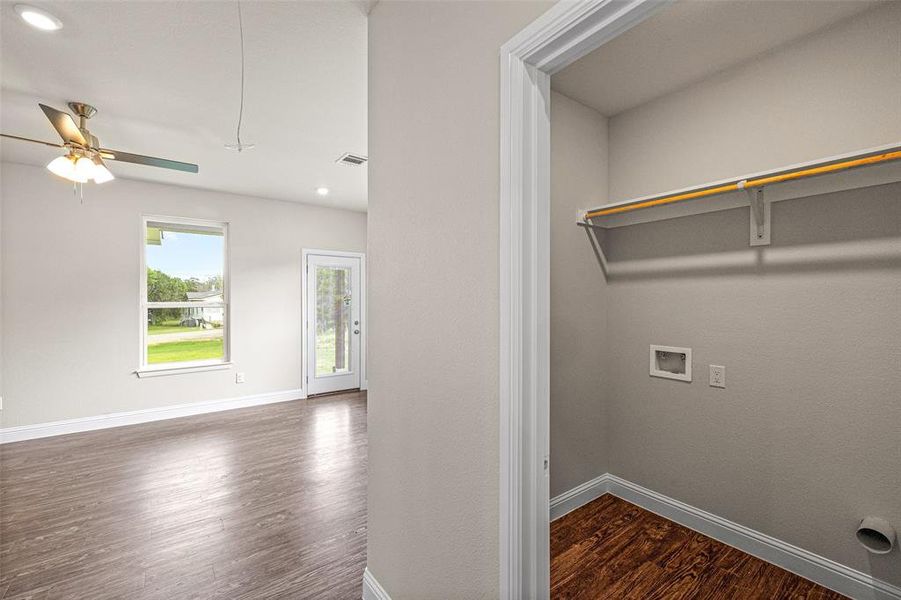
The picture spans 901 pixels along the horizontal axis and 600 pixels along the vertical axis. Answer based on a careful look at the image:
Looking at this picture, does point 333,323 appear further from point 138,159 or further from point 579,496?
point 579,496

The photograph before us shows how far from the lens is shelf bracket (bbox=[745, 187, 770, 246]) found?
2.01 metres

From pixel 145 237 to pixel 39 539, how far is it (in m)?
3.29

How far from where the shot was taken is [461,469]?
1.32 meters

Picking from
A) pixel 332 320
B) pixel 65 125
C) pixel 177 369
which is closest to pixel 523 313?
pixel 65 125

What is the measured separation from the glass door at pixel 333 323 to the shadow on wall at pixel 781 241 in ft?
14.1

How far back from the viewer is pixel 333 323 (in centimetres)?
601

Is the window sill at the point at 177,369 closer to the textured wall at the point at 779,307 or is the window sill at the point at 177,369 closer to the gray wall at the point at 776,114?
the textured wall at the point at 779,307

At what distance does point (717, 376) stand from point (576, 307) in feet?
2.77

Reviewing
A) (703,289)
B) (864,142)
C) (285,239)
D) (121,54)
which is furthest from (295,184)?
(864,142)

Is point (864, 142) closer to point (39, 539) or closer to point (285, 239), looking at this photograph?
point (39, 539)

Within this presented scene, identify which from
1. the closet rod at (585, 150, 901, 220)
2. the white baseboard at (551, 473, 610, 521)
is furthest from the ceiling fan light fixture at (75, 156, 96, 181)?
the white baseboard at (551, 473, 610, 521)

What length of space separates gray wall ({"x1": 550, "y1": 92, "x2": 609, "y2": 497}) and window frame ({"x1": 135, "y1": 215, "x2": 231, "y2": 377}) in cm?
434

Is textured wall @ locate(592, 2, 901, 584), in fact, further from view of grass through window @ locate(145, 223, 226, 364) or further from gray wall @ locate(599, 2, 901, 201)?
view of grass through window @ locate(145, 223, 226, 364)

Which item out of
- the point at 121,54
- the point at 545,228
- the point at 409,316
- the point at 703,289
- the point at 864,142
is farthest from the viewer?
the point at 703,289
